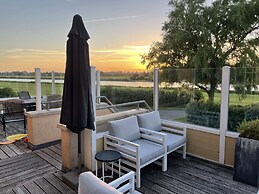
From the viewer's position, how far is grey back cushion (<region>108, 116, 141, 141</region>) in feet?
10.5

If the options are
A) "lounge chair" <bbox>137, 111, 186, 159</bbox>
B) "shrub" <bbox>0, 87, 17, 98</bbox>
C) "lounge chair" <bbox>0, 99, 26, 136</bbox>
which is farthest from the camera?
"shrub" <bbox>0, 87, 17, 98</bbox>

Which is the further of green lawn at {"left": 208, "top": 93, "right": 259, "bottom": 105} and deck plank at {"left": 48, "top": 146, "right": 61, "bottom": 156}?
deck plank at {"left": 48, "top": 146, "right": 61, "bottom": 156}

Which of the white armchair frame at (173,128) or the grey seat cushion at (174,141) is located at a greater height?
the white armchair frame at (173,128)

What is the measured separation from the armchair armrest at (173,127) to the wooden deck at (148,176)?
506 mm

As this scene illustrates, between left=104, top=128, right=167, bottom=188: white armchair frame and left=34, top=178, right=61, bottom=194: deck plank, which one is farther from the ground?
left=104, top=128, right=167, bottom=188: white armchair frame

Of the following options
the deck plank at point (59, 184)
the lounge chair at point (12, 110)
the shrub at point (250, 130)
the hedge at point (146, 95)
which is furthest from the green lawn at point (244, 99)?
the lounge chair at point (12, 110)

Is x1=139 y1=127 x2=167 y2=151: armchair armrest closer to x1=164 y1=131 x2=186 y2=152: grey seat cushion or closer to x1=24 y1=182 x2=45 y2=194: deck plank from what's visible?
x1=164 y1=131 x2=186 y2=152: grey seat cushion

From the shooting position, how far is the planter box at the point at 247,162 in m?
2.85

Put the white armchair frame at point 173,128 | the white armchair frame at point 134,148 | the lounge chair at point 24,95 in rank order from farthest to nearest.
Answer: the lounge chair at point 24,95
the white armchair frame at point 173,128
the white armchair frame at point 134,148

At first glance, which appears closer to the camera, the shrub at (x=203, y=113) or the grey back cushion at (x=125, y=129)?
the grey back cushion at (x=125, y=129)

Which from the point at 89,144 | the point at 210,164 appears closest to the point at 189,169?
the point at 210,164

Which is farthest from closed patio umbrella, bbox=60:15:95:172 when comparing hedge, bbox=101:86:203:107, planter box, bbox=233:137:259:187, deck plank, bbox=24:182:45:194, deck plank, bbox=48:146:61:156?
planter box, bbox=233:137:259:187

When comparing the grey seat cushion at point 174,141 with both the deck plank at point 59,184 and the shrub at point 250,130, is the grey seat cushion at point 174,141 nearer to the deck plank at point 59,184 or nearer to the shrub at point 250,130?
the shrub at point 250,130

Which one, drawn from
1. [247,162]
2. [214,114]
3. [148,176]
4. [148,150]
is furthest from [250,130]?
[148,176]
